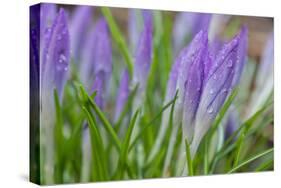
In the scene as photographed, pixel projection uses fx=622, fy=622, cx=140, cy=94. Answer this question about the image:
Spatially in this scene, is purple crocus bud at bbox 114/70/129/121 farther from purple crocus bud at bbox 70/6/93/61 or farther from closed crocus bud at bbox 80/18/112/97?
purple crocus bud at bbox 70/6/93/61

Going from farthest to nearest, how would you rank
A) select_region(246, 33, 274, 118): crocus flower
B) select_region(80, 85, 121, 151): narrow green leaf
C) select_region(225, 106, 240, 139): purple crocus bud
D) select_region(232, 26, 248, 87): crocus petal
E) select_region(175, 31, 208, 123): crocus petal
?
select_region(246, 33, 274, 118): crocus flower → select_region(225, 106, 240, 139): purple crocus bud → select_region(232, 26, 248, 87): crocus petal → select_region(175, 31, 208, 123): crocus petal → select_region(80, 85, 121, 151): narrow green leaf

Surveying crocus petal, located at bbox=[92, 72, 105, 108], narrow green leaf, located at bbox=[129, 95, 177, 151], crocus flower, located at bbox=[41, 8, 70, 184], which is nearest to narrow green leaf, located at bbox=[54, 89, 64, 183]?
crocus flower, located at bbox=[41, 8, 70, 184]

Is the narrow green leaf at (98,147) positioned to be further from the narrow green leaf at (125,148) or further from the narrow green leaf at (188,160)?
the narrow green leaf at (188,160)

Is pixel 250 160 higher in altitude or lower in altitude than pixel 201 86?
lower

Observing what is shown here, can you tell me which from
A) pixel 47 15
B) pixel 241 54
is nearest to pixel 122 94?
pixel 47 15

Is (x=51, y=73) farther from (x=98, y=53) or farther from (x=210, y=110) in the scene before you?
(x=210, y=110)

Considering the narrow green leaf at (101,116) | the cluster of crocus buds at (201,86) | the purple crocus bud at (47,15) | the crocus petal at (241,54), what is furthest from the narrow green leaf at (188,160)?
the purple crocus bud at (47,15)

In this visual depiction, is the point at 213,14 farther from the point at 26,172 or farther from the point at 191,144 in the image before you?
the point at 26,172
